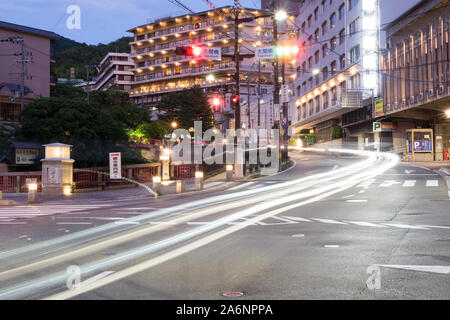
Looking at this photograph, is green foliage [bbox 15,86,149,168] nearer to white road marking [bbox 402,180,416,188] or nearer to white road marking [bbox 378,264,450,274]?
white road marking [bbox 402,180,416,188]

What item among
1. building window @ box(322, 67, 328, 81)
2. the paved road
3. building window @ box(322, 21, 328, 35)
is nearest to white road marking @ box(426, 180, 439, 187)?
the paved road

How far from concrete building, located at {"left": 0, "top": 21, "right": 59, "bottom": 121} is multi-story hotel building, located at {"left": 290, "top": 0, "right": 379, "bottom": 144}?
3479 cm

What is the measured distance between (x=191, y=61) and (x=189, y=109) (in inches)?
1077

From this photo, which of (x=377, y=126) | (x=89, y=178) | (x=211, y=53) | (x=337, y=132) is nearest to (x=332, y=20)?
(x=337, y=132)

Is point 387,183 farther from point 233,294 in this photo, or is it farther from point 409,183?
point 233,294

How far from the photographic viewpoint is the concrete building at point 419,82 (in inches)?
1576

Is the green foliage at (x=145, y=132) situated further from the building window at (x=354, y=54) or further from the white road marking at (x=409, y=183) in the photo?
the white road marking at (x=409, y=183)

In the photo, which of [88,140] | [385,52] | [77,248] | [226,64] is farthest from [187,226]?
[226,64]

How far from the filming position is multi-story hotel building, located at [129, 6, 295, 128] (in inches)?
3979

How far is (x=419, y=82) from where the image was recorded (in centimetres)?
4350

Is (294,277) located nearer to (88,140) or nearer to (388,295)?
(388,295)

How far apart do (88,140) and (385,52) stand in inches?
1351

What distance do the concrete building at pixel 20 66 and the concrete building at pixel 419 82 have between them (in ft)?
128
